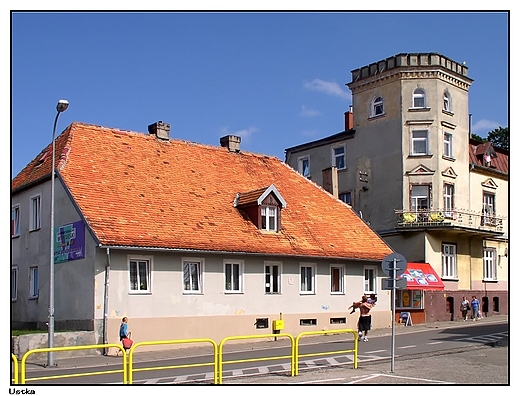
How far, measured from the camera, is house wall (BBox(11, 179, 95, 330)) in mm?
26344

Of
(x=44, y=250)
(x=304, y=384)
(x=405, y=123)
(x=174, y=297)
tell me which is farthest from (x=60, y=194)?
(x=405, y=123)

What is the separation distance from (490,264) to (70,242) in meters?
27.4

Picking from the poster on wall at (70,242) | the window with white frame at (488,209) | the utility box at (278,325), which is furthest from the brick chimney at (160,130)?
the window with white frame at (488,209)

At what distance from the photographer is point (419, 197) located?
41.1 meters

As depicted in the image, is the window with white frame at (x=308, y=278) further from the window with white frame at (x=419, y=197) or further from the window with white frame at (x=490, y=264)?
the window with white frame at (x=490, y=264)

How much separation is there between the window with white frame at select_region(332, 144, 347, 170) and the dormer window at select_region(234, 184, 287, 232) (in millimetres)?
13805

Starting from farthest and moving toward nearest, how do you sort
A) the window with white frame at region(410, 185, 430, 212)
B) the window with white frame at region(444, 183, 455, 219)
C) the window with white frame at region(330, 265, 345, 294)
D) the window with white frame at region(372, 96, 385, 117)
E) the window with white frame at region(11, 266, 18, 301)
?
the window with white frame at region(372, 96, 385, 117), the window with white frame at region(444, 183, 455, 219), the window with white frame at region(410, 185, 430, 212), the window with white frame at region(330, 265, 345, 294), the window with white frame at region(11, 266, 18, 301)

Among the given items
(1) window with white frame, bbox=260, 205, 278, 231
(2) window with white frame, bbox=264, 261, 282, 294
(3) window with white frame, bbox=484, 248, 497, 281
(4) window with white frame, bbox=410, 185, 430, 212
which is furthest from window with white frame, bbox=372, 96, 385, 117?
(2) window with white frame, bbox=264, 261, 282, 294

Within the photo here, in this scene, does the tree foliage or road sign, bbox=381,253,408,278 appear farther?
the tree foliage

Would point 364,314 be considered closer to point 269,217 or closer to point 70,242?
point 269,217

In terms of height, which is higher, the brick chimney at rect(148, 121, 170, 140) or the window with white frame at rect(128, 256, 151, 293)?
the brick chimney at rect(148, 121, 170, 140)

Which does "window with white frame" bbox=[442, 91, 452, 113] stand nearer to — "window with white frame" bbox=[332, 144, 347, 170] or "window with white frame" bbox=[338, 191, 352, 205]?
"window with white frame" bbox=[332, 144, 347, 170]

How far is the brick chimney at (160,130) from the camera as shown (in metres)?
34.2

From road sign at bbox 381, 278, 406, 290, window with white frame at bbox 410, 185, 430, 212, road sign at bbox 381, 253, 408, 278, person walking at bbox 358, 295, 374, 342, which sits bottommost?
person walking at bbox 358, 295, 374, 342
